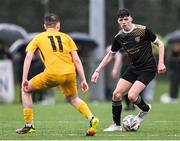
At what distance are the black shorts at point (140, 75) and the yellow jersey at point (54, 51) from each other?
134cm

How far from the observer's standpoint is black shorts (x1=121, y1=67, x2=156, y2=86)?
12398mm

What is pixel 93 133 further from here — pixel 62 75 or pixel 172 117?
pixel 172 117

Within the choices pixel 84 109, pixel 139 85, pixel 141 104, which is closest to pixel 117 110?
pixel 141 104

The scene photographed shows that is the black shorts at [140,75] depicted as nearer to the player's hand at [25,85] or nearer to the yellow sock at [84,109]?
the yellow sock at [84,109]

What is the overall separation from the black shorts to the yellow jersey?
1337 mm

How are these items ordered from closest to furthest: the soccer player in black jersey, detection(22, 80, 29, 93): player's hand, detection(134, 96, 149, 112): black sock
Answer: detection(22, 80, 29, 93): player's hand, the soccer player in black jersey, detection(134, 96, 149, 112): black sock

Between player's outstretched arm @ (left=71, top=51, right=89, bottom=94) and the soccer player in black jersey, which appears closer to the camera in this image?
player's outstretched arm @ (left=71, top=51, right=89, bottom=94)

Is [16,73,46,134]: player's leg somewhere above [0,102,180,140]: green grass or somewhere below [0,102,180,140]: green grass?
above

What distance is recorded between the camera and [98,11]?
27.3 m

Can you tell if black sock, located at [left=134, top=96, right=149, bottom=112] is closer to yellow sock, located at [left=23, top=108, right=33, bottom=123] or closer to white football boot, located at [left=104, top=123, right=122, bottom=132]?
white football boot, located at [left=104, top=123, right=122, bottom=132]

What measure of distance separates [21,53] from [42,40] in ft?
52.4

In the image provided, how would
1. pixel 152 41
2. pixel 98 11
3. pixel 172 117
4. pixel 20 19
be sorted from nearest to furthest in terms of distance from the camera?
pixel 152 41, pixel 172 117, pixel 98 11, pixel 20 19

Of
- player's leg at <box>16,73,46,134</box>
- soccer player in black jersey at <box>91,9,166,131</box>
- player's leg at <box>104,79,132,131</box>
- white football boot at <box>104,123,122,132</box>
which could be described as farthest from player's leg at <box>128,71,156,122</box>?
player's leg at <box>16,73,46,134</box>

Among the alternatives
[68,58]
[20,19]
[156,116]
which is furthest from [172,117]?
[20,19]
